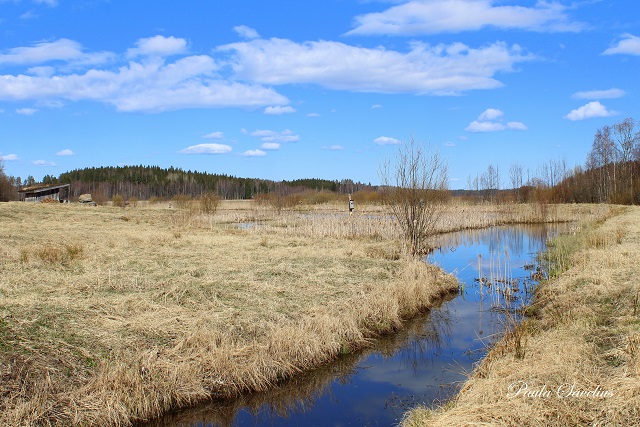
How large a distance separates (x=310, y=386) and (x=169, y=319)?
2390mm

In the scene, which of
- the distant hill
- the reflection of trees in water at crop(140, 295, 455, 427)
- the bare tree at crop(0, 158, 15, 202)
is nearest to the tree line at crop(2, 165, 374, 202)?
the distant hill

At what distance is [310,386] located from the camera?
712 cm

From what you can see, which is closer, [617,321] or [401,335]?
[617,321]

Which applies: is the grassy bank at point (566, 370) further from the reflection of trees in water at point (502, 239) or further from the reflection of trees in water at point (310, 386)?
the reflection of trees in water at point (502, 239)

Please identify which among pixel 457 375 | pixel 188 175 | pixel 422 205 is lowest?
pixel 457 375

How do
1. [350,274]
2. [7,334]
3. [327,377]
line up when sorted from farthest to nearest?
[350,274]
[327,377]
[7,334]

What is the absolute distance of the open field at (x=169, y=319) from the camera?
569cm

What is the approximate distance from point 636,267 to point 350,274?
20.0 ft

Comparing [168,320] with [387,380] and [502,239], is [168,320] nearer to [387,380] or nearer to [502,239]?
[387,380]

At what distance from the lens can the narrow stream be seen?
625 cm

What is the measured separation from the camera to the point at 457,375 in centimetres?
753

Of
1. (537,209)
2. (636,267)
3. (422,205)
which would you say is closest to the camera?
(636,267)

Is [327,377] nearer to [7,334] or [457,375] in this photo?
[457,375]

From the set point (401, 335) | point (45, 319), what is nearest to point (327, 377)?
point (401, 335)
